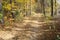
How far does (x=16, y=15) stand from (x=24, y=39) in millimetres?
8988

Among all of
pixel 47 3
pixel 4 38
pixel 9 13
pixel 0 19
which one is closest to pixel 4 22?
pixel 0 19

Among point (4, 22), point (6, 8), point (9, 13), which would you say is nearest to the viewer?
point (4, 22)

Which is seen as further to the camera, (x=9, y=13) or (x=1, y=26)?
(x=9, y=13)

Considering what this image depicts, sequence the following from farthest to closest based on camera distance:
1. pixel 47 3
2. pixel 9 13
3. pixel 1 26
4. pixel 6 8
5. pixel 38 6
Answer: pixel 38 6 < pixel 47 3 < pixel 9 13 < pixel 6 8 < pixel 1 26

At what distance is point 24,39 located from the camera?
33.8 feet

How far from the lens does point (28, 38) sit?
1074 cm

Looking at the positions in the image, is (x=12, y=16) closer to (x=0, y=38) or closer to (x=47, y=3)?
(x=0, y=38)

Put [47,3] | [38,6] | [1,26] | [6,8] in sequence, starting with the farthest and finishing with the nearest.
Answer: [38,6] < [47,3] < [6,8] < [1,26]

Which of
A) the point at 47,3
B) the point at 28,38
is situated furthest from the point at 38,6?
the point at 28,38

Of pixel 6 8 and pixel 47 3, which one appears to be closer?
pixel 6 8

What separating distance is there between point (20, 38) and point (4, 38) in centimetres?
99

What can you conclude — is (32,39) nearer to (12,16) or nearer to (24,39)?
(24,39)

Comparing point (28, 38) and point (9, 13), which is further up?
point (9, 13)

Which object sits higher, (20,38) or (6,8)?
(6,8)
